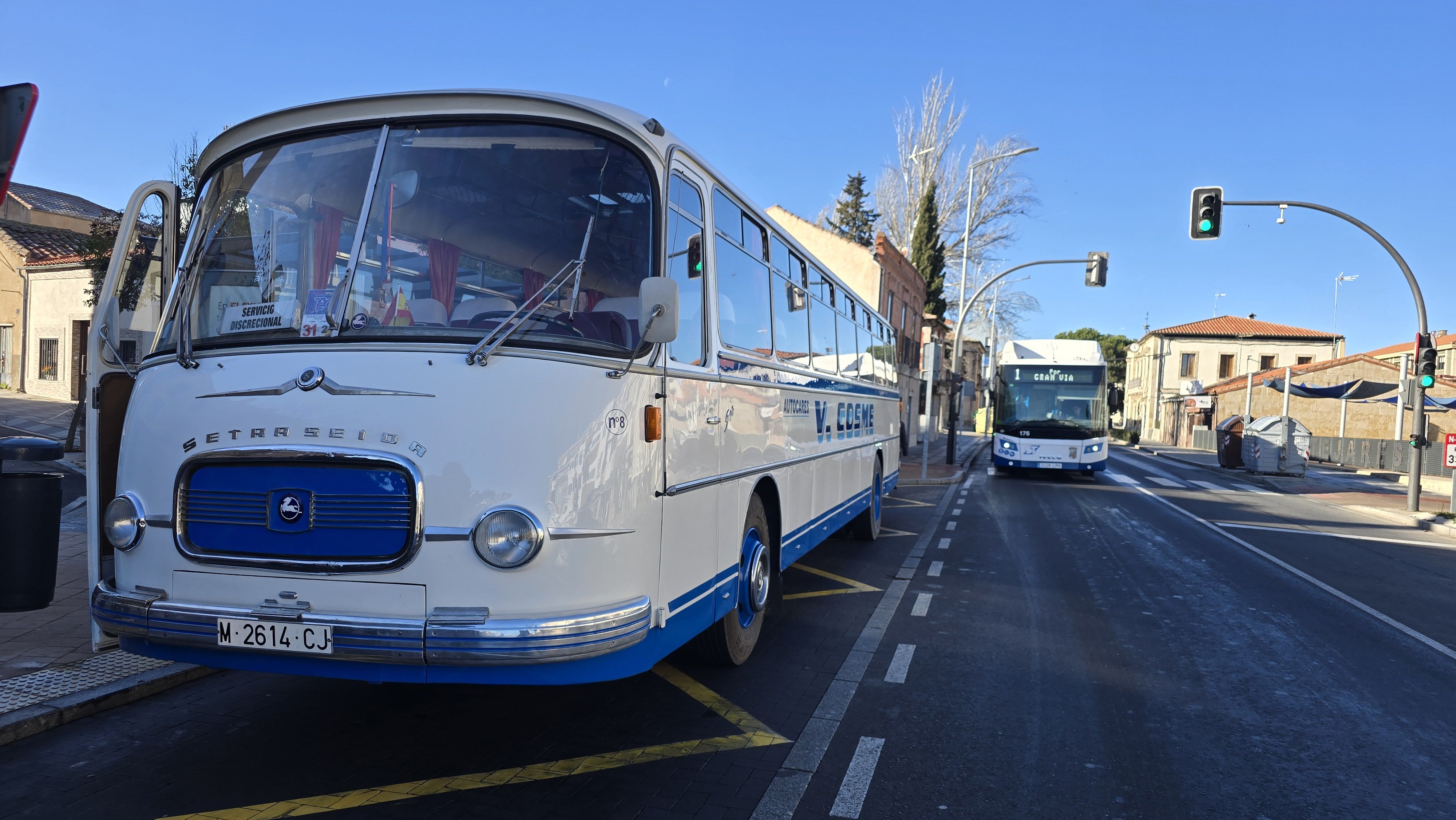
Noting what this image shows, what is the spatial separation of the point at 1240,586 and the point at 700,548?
23.1ft

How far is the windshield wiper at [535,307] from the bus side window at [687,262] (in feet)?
1.40

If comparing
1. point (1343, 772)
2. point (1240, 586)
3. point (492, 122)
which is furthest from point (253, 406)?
point (1240, 586)

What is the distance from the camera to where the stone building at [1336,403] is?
50.4m

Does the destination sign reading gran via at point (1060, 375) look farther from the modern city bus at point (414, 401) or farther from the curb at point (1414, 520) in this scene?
the modern city bus at point (414, 401)

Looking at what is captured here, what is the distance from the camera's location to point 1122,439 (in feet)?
244

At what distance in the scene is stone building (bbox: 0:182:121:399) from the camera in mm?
26375

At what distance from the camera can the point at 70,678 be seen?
4.94 m

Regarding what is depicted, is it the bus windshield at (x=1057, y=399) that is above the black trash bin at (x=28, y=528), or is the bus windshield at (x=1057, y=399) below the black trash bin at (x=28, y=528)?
above

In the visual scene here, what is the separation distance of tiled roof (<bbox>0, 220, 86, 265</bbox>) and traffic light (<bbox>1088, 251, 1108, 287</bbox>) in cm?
2858

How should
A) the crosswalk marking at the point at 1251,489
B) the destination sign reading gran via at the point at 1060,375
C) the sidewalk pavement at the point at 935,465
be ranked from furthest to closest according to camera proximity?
the crosswalk marking at the point at 1251,489
the destination sign reading gran via at the point at 1060,375
the sidewalk pavement at the point at 935,465

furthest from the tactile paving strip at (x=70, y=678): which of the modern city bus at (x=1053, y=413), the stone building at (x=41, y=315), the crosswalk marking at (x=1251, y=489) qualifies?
the stone building at (x=41, y=315)

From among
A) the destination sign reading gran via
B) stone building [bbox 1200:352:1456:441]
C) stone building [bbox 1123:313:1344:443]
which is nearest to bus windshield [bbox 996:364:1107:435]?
the destination sign reading gran via

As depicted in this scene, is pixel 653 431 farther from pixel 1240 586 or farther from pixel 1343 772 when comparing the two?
pixel 1240 586

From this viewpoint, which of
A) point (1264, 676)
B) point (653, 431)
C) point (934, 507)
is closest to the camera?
point (653, 431)
